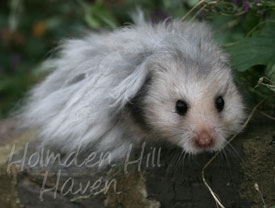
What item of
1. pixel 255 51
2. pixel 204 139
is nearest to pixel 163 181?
pixel 204 139

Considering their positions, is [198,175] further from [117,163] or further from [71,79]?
[71,79]

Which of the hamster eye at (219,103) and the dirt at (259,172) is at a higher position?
the hamster eye at (219,103)

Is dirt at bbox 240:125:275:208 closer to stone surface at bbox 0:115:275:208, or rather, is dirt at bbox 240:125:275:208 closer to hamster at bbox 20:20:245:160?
stone surface at bbox 0:115:275:208

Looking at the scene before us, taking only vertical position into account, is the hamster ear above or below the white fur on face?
above

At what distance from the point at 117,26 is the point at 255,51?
2217 mm

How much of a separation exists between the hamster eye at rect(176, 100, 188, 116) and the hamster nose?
0.59ft

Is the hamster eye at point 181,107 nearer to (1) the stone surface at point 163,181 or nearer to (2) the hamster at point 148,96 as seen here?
(2) the hamster at point 148,96

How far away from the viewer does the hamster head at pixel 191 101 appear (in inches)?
114

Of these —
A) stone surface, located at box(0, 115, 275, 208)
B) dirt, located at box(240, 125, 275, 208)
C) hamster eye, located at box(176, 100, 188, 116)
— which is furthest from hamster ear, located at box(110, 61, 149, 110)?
dirt, located at box(240, 125, 275, 208)

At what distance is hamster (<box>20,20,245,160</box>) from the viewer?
115 inches

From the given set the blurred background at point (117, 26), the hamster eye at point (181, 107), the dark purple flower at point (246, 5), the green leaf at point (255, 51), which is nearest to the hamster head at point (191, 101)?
the hamster eye at point (181, 107)

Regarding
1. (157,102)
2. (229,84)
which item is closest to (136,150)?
(157,102)

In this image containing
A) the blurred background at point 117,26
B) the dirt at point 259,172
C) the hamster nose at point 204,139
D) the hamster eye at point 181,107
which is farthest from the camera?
the blurred background at point 117,26

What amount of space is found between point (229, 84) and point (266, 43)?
0.40m
